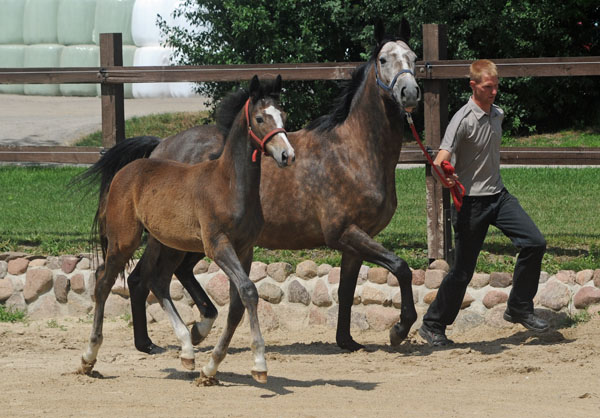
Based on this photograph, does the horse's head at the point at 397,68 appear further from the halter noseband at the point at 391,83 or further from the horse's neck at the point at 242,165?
the horse's neck at the point at 242,165

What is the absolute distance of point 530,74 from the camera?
8234 mm

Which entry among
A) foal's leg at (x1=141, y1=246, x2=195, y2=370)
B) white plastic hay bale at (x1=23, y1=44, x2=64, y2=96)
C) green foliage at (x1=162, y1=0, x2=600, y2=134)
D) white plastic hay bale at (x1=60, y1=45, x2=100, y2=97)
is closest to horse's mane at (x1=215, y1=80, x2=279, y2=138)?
foal's leg at (x1=141, y1=246, x2=195, y2=370)

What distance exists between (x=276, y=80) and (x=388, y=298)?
9.76ft

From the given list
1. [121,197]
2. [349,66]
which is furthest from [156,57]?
[121,197]

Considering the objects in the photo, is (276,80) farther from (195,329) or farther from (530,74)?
(530,74)

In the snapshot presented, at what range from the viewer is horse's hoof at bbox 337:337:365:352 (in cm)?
746

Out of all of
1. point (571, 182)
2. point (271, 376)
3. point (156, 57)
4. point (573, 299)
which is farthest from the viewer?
point (156, 57)

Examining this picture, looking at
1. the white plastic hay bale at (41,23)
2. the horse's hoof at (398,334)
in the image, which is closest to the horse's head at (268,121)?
the horse's hoof at (398,334)

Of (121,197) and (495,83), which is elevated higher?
(495,83)

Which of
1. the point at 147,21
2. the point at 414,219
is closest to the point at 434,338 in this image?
the point at 414,219

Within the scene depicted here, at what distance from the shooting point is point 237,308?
6098 millimetres

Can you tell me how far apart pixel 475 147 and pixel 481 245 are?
2.52ft

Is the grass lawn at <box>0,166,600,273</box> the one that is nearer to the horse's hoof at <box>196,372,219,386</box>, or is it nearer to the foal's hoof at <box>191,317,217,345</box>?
the foal's hoof at <box>191,317,217,345</box>

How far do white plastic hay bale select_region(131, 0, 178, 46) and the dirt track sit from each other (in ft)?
61.8
